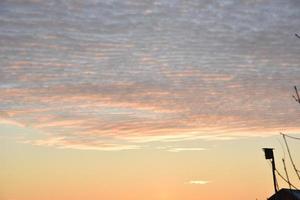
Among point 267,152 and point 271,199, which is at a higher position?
point 267,152

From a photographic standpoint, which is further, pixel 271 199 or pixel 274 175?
pixel 271 199

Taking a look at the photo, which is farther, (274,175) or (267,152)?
(267,152)

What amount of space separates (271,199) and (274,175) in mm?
3879

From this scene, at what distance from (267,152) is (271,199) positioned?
12.9 ft

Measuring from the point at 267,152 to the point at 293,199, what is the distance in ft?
12.5

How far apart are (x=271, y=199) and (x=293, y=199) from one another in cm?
212

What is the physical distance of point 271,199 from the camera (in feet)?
106

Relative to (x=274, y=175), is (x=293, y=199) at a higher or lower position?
lower

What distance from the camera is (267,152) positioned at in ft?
103

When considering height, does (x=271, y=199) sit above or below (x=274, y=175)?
below

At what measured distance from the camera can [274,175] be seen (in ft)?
96.6

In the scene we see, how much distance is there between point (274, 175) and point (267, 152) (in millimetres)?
2386

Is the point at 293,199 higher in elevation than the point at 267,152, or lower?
lower
